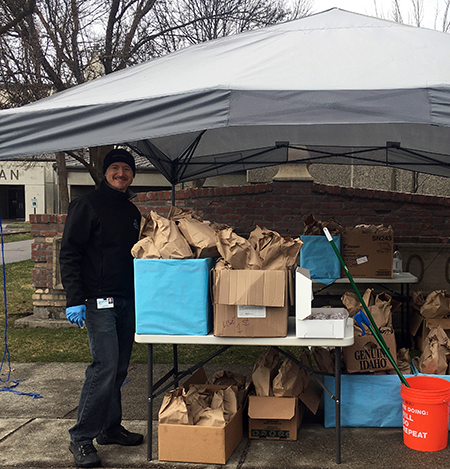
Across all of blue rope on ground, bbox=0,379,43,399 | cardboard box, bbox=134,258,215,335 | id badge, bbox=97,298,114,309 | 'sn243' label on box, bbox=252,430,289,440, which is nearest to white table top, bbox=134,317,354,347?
cardboard box, bbox=134,258,215,335

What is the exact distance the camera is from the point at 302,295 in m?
3.26

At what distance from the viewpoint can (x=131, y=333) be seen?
361 cm

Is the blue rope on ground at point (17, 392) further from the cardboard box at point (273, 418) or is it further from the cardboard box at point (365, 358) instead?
the cardboard box at point (365, 358)

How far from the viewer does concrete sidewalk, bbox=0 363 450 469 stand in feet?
11.2

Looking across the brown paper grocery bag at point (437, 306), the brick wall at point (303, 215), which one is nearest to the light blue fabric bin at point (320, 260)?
the brown paper grocery bag at point (437, 306)

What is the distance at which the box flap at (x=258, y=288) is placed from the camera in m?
3.17

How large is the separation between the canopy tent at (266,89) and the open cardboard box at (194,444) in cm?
177

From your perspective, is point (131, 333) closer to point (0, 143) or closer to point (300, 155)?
point (0, 143)

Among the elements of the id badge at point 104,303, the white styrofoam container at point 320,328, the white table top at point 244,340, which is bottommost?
the white table top at point 244,340

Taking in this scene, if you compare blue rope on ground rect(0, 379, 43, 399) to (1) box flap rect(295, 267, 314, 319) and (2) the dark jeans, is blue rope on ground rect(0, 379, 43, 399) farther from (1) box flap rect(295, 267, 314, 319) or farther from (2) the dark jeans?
(1) box flap rect(295, 267, 314, 319)

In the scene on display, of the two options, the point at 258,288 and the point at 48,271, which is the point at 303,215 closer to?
the point at 48,271

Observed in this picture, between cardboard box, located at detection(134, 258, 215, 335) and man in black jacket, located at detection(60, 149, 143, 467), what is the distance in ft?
0.72

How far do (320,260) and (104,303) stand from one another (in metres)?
3.18

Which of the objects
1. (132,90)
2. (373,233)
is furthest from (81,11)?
(132,90)
